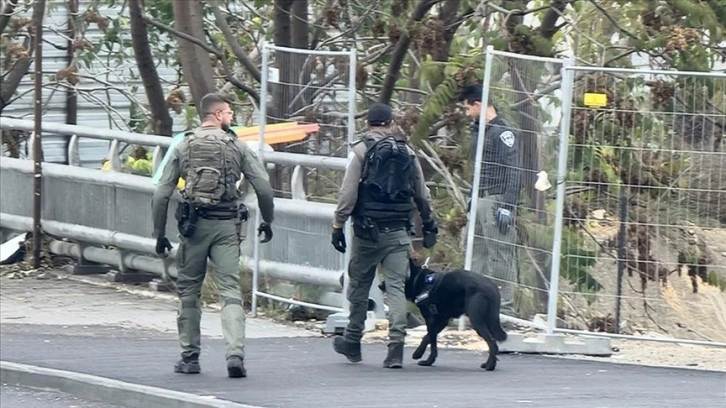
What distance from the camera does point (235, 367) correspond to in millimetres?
9234

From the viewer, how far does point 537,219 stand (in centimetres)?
1081

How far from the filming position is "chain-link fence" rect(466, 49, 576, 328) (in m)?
10.7

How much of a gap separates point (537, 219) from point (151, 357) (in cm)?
309

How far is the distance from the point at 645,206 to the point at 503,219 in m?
1.16

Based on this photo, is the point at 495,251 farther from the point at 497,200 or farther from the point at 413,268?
the point at 413,268

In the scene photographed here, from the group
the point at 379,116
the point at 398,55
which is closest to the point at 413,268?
the point at 379,116

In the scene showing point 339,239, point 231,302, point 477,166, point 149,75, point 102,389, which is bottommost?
point 102,389

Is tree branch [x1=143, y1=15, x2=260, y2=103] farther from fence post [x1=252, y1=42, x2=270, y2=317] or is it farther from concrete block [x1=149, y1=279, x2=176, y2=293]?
fence post [x1=252, y1=42, x2=270, y2=317]

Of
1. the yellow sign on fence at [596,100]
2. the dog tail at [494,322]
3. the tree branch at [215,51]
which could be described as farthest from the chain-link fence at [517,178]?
the tree branch at [215,51]

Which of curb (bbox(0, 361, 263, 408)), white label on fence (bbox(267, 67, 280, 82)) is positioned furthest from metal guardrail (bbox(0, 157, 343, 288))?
curb (bbox(0, 361, 263, 408))

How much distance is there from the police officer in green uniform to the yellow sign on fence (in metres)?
1.56

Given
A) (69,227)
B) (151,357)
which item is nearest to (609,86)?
(151,357)

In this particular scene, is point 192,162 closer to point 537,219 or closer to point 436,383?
point 436,383

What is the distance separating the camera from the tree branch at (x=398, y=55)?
13469 millimetres
